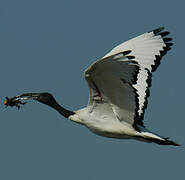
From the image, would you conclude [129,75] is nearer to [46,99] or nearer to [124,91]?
[124,91]

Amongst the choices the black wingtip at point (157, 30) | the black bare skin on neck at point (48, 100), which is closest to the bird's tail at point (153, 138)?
the black bare skin on neck at point (48, 100)

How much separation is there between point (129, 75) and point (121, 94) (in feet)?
2.95

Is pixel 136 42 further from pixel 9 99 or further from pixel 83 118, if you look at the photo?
pixel 9 99

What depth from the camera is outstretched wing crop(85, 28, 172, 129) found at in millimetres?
9640

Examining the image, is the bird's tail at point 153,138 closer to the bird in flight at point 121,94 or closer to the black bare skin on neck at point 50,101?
the bird in flight at point 121,94

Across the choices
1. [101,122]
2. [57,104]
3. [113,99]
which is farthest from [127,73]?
[57,104]

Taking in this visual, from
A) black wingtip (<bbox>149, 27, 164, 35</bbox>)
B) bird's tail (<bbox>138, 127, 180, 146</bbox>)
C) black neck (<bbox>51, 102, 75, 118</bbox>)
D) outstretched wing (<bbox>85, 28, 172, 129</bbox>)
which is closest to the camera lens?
outstretched wing (<bbox>85, 28, 172, 129</bbox>)

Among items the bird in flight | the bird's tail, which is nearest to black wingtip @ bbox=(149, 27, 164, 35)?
the bird in flight

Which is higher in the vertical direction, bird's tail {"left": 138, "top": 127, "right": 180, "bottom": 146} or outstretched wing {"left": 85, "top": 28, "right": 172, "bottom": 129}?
outstretched wing {"left": 85, "top": 28, "right": 172, "bottom": 129}

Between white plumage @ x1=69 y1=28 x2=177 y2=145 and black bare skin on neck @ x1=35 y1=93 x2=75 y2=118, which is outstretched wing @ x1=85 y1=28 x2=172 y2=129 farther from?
black bare skin on neck @ x1=35 y1=93 x2=75 y2=118

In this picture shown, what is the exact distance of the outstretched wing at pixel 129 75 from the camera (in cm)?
964

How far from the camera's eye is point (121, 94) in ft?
35.0

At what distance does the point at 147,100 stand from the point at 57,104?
210 centimetres

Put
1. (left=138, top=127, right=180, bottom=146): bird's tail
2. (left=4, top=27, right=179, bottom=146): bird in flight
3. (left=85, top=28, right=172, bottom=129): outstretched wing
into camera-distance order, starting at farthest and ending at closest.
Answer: (left=138, top=127, right=180, bottom=146): bird's tail
(left=4, top=27, right=179, bottom=146): bird in flight
(left=85, top=28, right=172, bottom=129): outstretched wing
